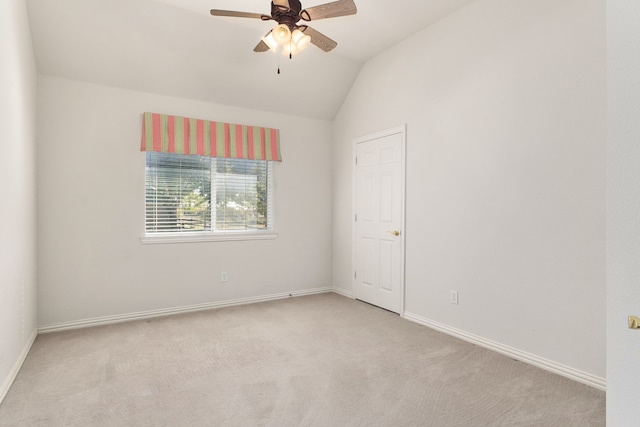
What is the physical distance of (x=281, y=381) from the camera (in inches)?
94.3

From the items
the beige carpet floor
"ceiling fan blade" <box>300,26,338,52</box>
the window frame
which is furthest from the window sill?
"ceiling fan blade" <box>300,26,338,52</box>

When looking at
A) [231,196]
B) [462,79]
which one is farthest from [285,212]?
[462,79]

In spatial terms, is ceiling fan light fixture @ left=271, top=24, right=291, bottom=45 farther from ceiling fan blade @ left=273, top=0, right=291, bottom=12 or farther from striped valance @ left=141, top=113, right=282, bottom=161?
striped valance @ left=141, top=113, right=282, bottom=161

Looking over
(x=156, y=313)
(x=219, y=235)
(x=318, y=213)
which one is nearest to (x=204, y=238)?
(x=219, y=235)

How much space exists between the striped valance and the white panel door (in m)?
1.17

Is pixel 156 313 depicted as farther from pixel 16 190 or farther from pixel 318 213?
pixel 318 213

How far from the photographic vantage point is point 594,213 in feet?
7.72

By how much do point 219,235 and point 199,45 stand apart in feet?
6.82

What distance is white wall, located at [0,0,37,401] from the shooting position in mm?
2195

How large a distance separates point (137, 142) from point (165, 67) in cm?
83

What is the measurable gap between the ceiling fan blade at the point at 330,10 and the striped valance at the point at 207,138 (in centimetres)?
205

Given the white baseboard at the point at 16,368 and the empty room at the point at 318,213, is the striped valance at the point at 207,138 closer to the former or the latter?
the empty room at the point at 318,213

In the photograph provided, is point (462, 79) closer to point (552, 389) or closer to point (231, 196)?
point (552, 389)

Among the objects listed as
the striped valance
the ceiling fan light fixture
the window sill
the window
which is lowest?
the window sill
